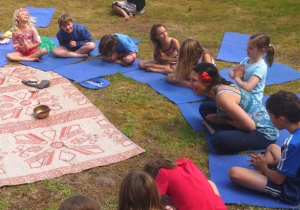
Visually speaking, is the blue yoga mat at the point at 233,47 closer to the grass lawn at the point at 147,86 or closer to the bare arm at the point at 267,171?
the grass lawn at the point at 147,86

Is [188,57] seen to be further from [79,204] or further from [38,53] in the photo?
[79,204]

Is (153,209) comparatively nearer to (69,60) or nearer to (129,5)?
(69,60)

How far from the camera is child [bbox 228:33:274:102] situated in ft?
15.2

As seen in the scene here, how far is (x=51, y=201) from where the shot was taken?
3385 millimetres

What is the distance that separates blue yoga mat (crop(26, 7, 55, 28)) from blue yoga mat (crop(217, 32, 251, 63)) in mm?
3641

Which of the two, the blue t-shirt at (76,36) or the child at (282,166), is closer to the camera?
the child at (282,166)

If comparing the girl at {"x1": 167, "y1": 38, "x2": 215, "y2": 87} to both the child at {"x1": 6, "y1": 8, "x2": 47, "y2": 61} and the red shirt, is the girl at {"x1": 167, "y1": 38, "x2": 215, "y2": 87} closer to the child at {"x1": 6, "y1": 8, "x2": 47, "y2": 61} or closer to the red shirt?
the child at {"x1": 6, "y1": 8, "x2": 47, "y2": 61}

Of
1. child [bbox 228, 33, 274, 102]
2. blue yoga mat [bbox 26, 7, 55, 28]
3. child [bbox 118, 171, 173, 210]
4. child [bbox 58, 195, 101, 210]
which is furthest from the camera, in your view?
blue yoga mat [bbox 26, 7, 55, 28]

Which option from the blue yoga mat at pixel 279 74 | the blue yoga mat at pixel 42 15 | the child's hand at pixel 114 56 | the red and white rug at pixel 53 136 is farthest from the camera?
the blue yoga mat at pixel 42 15

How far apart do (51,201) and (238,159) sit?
5.94 feet

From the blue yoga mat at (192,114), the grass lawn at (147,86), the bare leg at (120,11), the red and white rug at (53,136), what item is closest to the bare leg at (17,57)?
the red and white rug at (53,136)

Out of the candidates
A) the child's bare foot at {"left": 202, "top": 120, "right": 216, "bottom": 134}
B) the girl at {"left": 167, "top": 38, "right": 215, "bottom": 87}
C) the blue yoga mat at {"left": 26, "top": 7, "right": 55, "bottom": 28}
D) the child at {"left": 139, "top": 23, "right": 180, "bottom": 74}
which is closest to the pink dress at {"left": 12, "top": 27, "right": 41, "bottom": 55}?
the blue yoga mat at {"left": 26, "top": 7, "right": 55, "bottom": 28}

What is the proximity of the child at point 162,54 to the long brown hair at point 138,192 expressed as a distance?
379cm

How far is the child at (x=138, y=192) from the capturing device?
2355 mm
